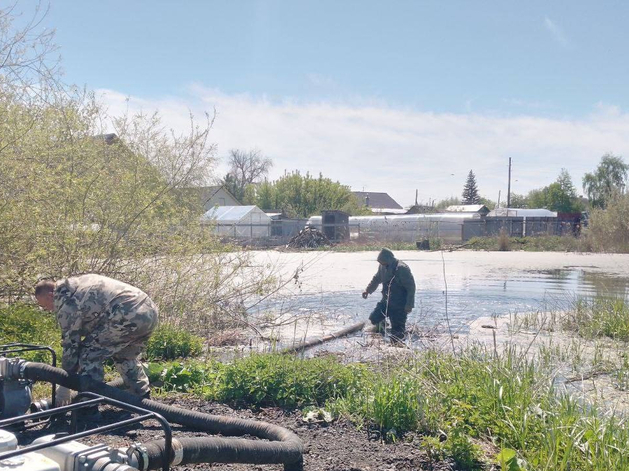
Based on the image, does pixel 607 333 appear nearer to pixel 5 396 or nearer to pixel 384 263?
pixel 384 263

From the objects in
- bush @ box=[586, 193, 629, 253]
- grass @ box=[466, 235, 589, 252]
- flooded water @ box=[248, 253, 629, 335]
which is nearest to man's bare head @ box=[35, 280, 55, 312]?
flooded water @ box=[248, 253, 629, 335]

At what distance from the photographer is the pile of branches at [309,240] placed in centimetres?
3897

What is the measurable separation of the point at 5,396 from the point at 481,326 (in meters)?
8.75

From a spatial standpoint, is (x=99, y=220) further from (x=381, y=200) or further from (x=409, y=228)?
(x=381, y=200)

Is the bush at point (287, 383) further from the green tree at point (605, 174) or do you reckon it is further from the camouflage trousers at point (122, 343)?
the green tree at point (605, 174)

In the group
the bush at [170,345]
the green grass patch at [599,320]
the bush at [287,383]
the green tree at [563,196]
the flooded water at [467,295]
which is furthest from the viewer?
the green tree at [563,196]

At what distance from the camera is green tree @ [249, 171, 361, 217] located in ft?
207

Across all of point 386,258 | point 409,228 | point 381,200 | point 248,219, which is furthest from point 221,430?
point 381,200

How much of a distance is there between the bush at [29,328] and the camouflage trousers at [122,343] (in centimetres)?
189

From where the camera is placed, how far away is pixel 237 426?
14.3 ft

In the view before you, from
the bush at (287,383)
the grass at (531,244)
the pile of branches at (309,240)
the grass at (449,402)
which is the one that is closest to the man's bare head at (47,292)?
the grass at (449,402)

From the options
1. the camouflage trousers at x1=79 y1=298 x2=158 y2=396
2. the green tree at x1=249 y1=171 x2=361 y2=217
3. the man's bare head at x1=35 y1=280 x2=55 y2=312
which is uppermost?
the green tree at x1=249 y1=171 x2=361 y2=217

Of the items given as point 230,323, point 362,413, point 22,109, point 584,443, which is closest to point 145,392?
point 362,413

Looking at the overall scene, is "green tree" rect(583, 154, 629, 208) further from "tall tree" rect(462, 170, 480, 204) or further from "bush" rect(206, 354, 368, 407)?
"bush" rect(206, 354, 368, 407)
